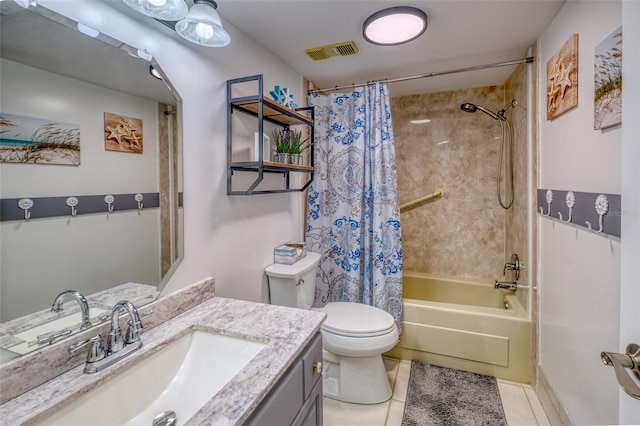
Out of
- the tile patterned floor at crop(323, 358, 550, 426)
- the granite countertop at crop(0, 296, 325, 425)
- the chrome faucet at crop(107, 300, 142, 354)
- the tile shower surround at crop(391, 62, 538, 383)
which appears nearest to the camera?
the granite countertop at crop(0, 296, 325, 425)

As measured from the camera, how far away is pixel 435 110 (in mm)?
2814

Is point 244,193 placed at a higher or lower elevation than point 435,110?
lower

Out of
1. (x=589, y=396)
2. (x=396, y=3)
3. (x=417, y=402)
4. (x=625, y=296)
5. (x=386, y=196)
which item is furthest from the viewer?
(x=386, y=196)

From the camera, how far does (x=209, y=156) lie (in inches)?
55.7

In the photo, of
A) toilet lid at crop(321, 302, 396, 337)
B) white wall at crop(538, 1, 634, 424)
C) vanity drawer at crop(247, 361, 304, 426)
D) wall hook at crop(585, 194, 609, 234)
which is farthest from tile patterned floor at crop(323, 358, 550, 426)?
wall hook at crop(585, 194, 609, 234)

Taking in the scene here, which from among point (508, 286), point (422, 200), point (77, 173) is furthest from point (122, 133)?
point (508, 286)

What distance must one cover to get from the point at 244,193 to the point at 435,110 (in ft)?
7.10

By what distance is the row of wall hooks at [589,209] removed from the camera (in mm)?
1049

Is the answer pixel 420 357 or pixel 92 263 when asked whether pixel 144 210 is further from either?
pixel 420 357

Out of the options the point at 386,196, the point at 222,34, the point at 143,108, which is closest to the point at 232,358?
the point at 143,108

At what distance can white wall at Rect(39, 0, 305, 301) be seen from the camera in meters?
1.11

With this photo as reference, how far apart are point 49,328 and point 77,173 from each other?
45 cm

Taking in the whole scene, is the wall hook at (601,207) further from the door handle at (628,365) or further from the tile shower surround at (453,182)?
the tile shower surround at (453,182)

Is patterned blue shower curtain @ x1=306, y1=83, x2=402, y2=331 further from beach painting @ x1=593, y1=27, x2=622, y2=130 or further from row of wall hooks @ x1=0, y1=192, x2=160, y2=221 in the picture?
row of wall hooks @ x1=0, y1=192, x2=160, y2=221
